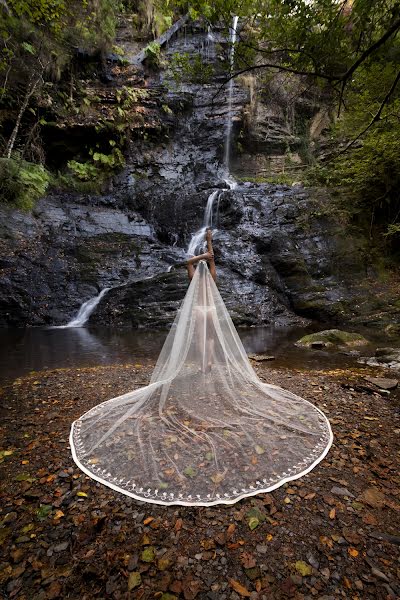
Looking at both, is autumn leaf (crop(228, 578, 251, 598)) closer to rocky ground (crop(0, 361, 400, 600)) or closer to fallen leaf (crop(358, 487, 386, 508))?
rocky ground (crop(0, 361, 400, 600))

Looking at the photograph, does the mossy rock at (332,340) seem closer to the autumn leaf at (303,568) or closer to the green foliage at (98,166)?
the autumn leaf at (303,568)

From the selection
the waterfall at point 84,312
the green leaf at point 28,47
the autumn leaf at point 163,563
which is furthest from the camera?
the green leaf at point 28,47

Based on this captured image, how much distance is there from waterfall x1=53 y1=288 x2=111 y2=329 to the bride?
6950mm

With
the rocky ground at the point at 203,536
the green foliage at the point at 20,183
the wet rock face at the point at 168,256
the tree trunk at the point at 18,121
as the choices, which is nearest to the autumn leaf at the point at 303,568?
the rocky ground at the point at 203,536

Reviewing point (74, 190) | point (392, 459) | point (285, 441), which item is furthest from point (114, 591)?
point (74, 190)

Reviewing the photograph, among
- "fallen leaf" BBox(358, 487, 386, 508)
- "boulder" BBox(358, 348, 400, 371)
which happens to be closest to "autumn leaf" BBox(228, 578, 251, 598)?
"fallen leaf" BBox(358, 487, 386, 508)

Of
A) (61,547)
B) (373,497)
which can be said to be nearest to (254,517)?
(373,497)

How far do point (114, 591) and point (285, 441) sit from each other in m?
1.64

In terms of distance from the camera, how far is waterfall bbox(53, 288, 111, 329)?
968 centimetres

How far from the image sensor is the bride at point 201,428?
2246 mm

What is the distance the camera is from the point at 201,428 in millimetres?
2783

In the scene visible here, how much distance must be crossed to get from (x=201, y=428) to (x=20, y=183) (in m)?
12.3

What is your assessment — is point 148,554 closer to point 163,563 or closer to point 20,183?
point 163,563

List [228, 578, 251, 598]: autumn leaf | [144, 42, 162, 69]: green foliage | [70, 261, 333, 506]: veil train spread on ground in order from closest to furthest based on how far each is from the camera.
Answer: [228, 578, 251, 598]: autumn leaf → [70, 261, 333, 506]: veil train spread on ground → [144, 42, 162, 69]: green foliage
